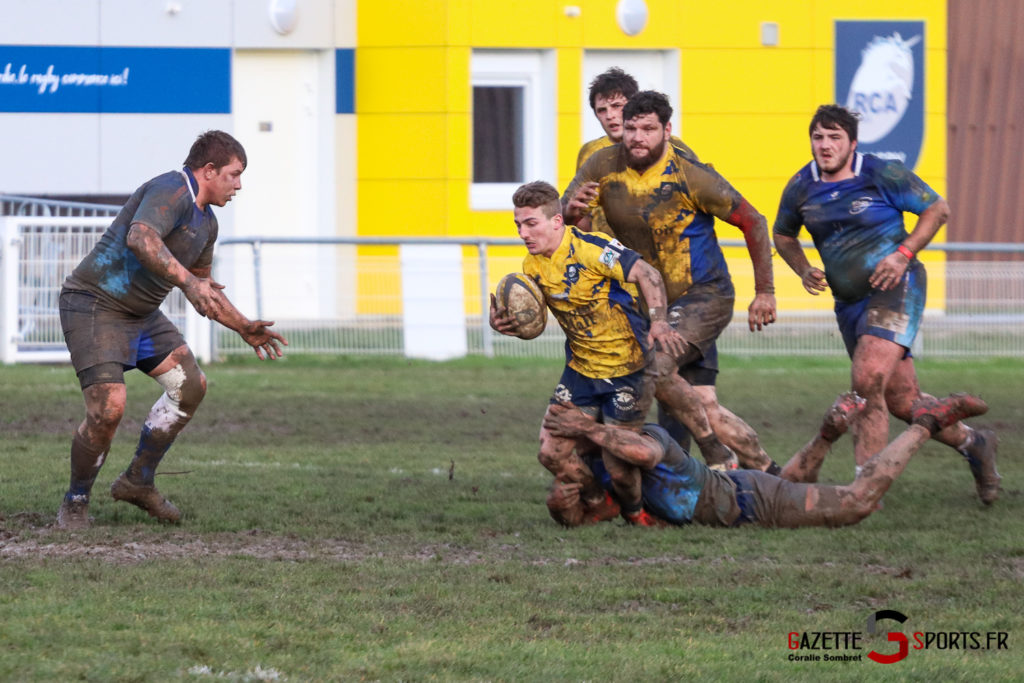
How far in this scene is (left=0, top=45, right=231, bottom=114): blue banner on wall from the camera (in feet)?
68.4

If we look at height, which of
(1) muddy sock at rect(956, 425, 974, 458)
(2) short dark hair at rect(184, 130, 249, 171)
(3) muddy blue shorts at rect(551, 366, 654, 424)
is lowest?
(1) muddy sock at rect(956, 425, 974, 458)

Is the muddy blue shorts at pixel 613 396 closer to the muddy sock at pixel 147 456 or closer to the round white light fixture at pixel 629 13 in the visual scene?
the muddy sock at pixel 147 456

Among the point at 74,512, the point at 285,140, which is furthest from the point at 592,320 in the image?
the point at 285,140

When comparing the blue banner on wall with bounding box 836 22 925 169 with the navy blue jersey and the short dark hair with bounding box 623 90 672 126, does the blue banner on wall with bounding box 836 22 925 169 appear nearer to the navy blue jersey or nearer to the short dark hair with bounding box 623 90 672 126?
the short dark hair with bounding box 623 90 672 126

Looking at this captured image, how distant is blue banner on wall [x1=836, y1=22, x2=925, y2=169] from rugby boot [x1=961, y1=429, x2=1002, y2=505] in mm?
14396

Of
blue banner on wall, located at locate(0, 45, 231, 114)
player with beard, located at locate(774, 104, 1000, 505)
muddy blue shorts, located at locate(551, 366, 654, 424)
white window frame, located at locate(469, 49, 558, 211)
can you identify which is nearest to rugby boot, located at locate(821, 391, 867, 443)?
player with beard, located at locate(774, 104, 1000, 505)

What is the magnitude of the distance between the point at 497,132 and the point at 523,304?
585 inches

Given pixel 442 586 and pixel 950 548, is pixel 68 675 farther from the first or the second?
pixel 950 548

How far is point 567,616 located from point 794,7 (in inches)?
695

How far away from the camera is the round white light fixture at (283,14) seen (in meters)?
20.7

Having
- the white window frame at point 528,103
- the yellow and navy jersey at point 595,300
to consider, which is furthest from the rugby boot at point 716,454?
the white window frame at point 528,103

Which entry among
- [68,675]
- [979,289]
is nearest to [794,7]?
[979,289]

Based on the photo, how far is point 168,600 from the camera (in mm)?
5527

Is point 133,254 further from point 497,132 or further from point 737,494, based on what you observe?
point 497,132
